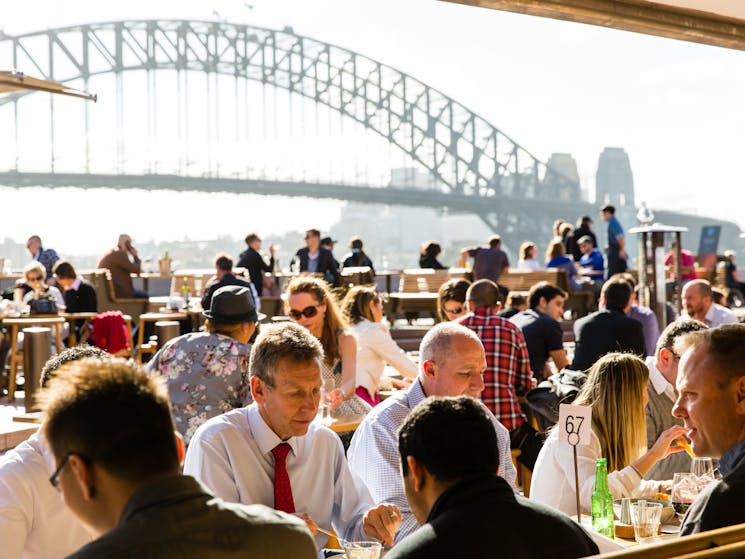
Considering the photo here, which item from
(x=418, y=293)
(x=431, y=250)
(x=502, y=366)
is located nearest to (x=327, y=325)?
(x=502, y=366)

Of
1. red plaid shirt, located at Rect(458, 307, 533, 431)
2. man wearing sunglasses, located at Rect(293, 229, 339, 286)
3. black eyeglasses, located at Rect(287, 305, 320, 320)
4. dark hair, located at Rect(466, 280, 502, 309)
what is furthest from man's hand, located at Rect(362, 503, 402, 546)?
man wearing sunglasses, located at Rect(293, 229, 339, 286)

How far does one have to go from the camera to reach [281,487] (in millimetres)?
2691

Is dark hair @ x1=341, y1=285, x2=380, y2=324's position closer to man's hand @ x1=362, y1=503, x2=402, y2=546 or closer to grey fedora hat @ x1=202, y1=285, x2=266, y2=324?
grey fedora hat @ x1=202, y1=285, x2=266, y2=324

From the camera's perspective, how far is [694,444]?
2.34 meters

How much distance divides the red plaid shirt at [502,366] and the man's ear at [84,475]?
3934 mm

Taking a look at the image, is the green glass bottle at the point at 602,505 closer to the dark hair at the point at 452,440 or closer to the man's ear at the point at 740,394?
the man's ear at the point at 740,394

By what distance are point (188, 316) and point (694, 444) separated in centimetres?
897

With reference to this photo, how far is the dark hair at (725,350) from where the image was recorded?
2.28m

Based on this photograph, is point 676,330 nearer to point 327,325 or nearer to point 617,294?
point 327,325

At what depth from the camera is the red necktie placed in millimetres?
2682

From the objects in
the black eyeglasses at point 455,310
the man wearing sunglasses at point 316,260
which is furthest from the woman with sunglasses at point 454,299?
the man wearing sunglasses at point 316,260

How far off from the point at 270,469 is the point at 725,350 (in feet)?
3.90

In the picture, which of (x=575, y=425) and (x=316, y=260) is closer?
(x=575, y=425)

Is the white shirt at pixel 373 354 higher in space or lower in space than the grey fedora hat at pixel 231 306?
lower
